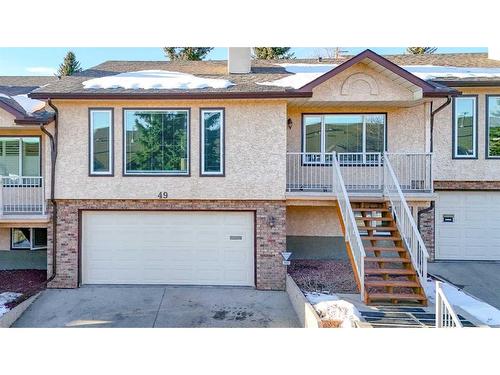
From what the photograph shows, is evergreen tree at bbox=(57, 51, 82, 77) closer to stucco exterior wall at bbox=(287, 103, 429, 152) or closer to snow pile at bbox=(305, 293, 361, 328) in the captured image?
stucco exterior wall at bbox=(287, 103, 429, 152)

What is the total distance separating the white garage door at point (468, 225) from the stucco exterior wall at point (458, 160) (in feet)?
1.76

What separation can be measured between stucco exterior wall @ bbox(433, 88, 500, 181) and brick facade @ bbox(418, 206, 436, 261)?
1111mm

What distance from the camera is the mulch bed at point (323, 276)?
24.0 feet

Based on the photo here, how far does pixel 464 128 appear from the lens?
31.8ft

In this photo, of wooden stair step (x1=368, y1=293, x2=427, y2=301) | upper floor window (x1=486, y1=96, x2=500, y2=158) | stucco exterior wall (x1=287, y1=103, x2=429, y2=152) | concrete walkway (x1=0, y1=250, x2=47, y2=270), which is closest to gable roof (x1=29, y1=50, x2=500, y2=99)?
upper floor window (x1=486, y1=96, x2=500, y2=158)

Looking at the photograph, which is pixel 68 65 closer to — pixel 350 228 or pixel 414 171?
pixel 414 171

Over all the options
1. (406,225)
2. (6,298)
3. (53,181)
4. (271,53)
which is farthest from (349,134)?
(271,53)

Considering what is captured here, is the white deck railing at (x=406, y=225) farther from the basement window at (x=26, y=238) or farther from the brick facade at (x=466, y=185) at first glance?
the basement window at (x=26, y=238)

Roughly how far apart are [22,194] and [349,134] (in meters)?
9.00
